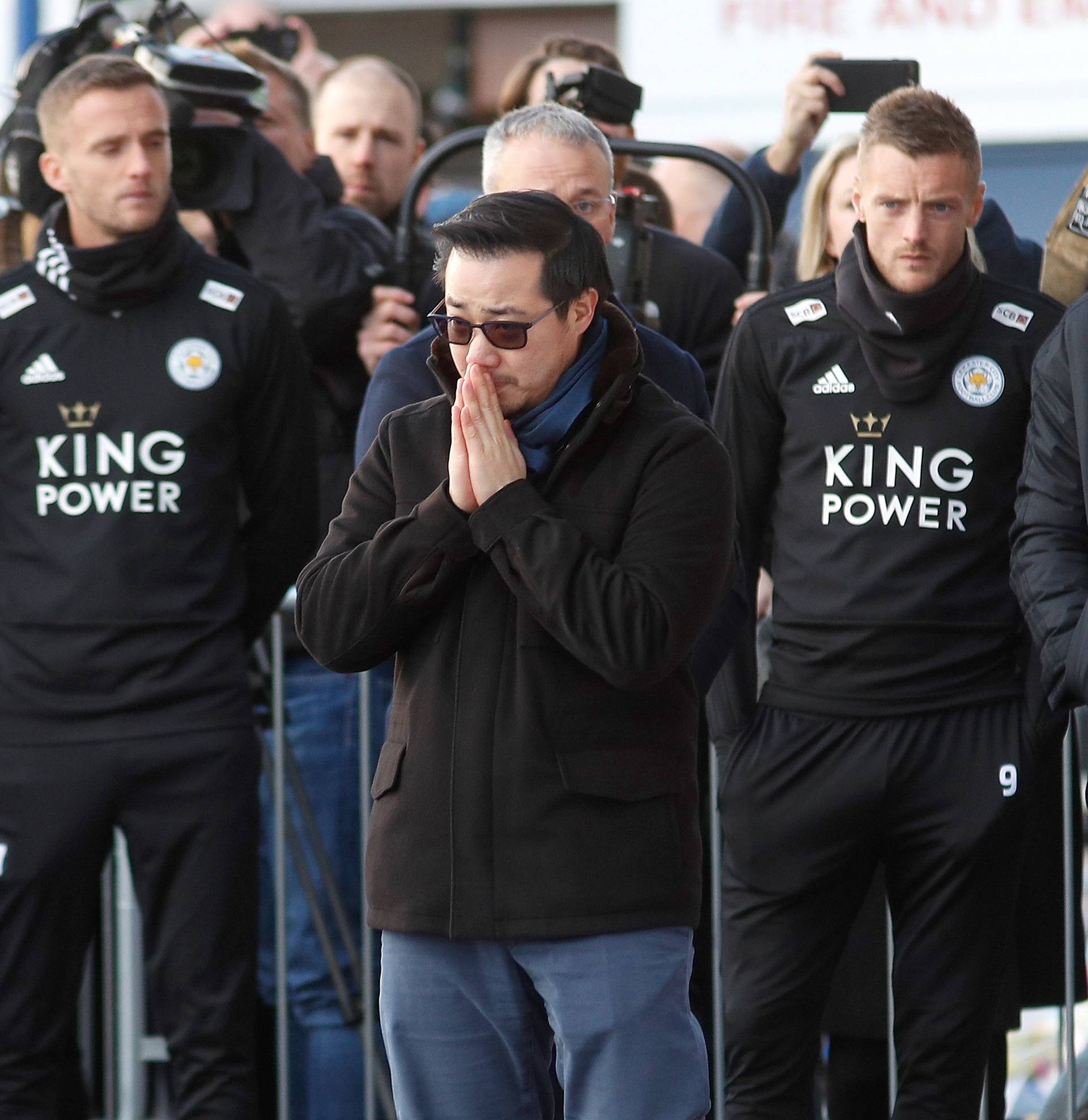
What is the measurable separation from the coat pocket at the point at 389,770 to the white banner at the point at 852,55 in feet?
19.2

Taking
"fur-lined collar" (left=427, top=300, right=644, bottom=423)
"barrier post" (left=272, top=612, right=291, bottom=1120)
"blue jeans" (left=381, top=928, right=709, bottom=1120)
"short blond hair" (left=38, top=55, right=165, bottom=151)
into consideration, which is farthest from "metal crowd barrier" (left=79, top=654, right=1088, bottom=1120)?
"fur-lined collar" (left=427, top=300, right=644, bottom=423)

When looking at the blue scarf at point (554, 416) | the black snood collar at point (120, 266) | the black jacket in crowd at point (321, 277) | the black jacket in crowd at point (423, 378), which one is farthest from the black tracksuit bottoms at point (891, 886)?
the black snood collar at point (120, 266)

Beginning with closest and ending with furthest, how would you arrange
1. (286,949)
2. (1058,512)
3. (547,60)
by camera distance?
1. (1058,512)
2. (286,949)
3. (547,60)

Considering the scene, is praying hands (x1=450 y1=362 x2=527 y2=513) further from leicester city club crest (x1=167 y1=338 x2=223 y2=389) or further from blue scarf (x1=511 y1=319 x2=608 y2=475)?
leicester city club crest (x1=167 y1=338 x2=223 y2=389)

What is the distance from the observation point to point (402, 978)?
2705mm

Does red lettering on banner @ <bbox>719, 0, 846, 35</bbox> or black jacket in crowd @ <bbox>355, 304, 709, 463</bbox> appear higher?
red lettering on banner @ <bbox>719, 0, 846, 35</bbox>

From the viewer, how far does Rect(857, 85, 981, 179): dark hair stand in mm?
3682

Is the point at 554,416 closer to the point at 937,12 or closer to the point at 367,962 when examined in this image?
the point at 367,962

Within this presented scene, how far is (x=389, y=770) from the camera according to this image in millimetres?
2734

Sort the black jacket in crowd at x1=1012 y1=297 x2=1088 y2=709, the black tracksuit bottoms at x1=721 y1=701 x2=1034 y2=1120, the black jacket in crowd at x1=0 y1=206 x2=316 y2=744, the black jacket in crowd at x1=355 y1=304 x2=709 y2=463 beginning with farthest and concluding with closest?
1. the black jacket in crowd at x1=0 y1=206 x2=316 y2=744
2. the black tracksuit bottoms at x1=721 y1=701 x2=1034 y2=1120
3. the black jacket in crowd at x1=355 y1=304 x2=709 y2=463
4. the black jacket in crowd at x1=1012 y1=297 x2=1088 y2=709

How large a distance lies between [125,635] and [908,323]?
162 centimetres

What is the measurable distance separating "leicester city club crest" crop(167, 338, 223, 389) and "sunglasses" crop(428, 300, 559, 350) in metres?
1.39

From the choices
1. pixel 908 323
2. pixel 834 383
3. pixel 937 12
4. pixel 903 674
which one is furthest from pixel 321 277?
pixel 937 12

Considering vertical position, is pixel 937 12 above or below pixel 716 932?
above
